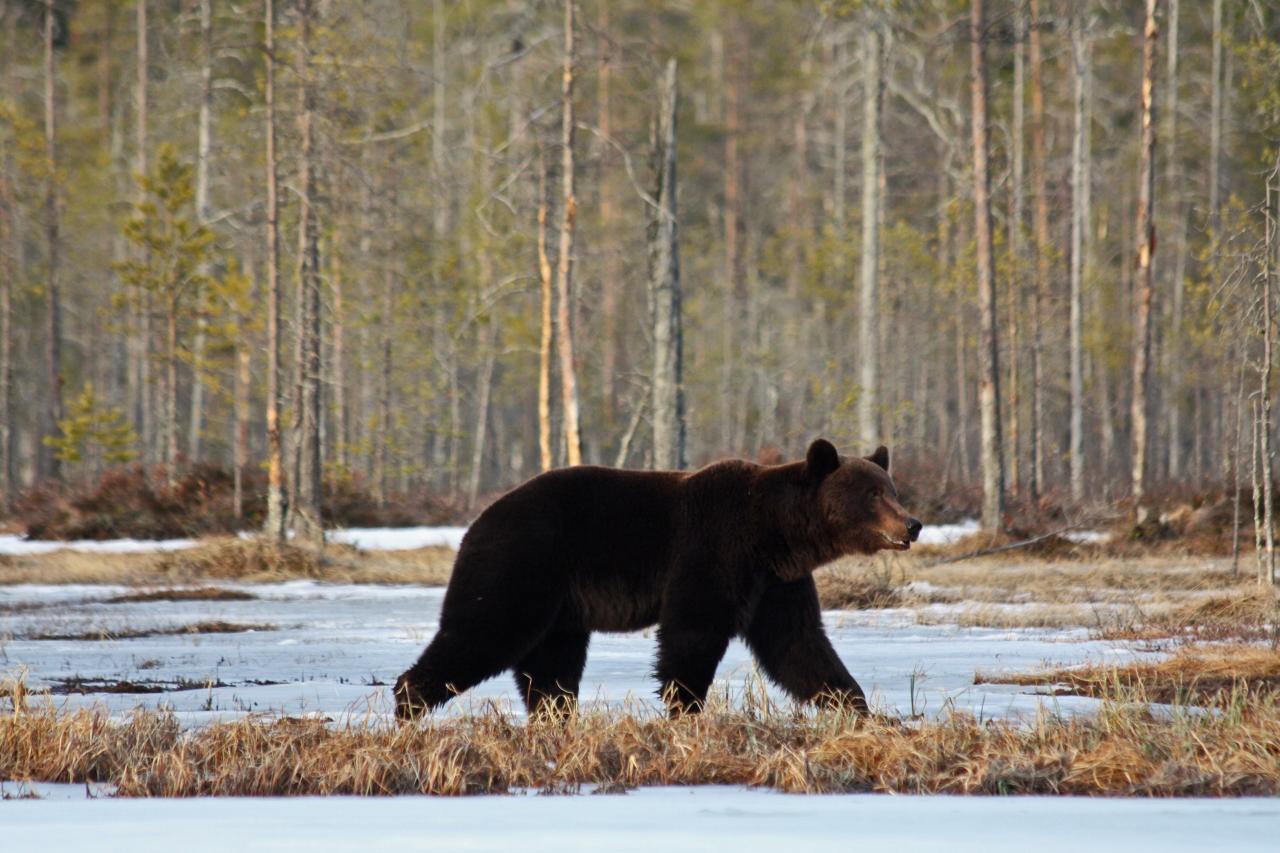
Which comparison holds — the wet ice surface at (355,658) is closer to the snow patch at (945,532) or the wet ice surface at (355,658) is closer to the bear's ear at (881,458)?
the bear's ear at (881,458)

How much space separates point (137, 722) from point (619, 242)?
37788mm

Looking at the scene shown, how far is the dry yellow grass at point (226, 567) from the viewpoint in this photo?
18.0 m

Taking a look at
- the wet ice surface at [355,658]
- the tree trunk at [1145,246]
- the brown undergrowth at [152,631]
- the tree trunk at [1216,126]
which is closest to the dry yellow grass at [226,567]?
the wet ice surface at [355,658]

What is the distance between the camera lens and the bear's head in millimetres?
7512

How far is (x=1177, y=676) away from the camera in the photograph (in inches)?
319

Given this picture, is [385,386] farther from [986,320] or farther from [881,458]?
[881,458]

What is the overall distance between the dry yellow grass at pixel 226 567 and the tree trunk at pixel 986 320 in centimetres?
763

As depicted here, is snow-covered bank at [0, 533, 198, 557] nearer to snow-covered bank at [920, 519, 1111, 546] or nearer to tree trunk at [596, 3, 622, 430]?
snow-covered bank at [920, 519, 1111, 546]

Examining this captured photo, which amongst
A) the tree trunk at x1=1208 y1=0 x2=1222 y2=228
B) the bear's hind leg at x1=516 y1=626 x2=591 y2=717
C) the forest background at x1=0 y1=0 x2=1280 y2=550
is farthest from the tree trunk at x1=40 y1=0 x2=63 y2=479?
the bear's hind leg at x1=516 y1=626 x2=591 y2=717

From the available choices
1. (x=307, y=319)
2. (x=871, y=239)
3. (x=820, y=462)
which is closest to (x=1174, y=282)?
(x=871, y=239)

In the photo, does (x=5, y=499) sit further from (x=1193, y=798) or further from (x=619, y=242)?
(x=1193, y=798)

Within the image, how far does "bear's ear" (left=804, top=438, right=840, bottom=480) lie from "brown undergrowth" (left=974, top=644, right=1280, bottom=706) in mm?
1619

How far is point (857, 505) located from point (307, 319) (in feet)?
50.0

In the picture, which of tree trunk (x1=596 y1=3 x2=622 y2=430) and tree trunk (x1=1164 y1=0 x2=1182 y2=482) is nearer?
tree trunk (x1=1164 y1=0 x2=1182 y2=482)
